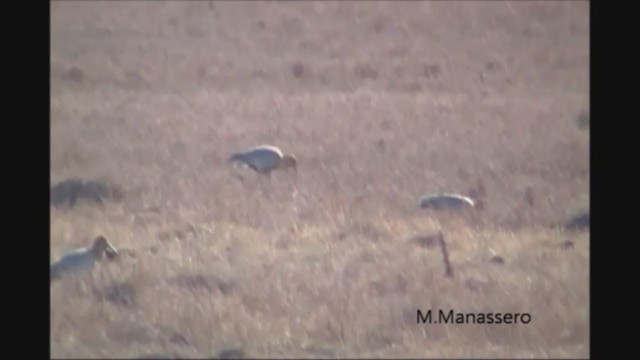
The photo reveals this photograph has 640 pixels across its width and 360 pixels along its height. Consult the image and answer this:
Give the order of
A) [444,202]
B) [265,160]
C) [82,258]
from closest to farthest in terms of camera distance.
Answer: [82,258], [444,202], [265,160]

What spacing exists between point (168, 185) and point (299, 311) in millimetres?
3849

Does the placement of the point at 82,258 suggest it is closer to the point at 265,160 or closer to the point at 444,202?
the point at 444,202

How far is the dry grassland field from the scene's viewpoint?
6770mm

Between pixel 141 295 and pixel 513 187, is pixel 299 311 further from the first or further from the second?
pixel 513 187

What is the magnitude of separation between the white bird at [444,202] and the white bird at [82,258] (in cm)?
287

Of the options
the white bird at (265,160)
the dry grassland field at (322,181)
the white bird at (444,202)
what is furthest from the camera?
the white bird at (265,160)

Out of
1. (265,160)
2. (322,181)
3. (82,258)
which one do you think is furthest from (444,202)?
(82,258)

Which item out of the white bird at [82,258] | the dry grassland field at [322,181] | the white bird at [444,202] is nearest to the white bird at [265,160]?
the dry grassland field at [322,181]

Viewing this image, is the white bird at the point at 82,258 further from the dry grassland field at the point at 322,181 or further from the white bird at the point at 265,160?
the white bird at the point at 265,160

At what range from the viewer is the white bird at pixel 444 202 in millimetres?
9646

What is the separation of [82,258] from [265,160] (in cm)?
386

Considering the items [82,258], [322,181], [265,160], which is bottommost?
[82,258]

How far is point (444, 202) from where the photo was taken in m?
9.69

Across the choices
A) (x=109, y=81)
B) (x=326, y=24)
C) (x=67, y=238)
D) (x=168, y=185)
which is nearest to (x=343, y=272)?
(x=67, y=238)
